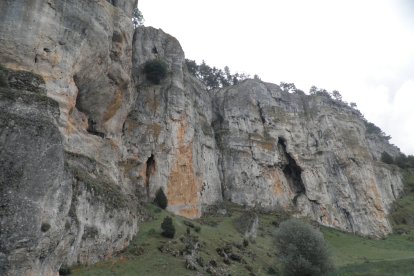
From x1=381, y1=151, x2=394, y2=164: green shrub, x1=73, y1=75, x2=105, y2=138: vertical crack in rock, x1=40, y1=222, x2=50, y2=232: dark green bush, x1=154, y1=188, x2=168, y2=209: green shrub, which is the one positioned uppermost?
x1=381, y1=151, x2=394, y2=164: green shrub

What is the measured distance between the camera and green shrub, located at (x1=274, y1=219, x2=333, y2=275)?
26.8 meters

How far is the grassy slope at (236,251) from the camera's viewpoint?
23445mm

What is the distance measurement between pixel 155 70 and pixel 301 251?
28.7 m

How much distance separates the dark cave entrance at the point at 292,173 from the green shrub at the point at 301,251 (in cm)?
2673

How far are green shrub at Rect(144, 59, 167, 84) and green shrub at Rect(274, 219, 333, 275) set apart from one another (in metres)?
25.4

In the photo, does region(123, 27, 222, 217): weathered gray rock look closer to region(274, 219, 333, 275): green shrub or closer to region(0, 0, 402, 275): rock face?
region(0, 0, 402, 275): rock face

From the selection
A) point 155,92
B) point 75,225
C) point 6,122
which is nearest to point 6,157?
point 6,122

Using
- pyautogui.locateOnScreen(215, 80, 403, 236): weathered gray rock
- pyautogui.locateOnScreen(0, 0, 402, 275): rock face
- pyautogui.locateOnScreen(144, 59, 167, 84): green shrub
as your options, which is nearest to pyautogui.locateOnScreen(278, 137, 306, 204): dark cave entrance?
pyautogui.locateOnScreen(215, 80, 403, 236): weathered gray rock

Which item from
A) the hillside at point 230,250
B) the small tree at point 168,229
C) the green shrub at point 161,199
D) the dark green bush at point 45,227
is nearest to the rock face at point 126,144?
the dark green bush at point 45,227

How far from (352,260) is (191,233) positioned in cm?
1735

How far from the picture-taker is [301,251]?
2834cm

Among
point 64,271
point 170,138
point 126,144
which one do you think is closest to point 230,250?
point 64,271

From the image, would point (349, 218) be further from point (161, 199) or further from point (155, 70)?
point (155, 70)

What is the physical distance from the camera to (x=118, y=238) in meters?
25.5
